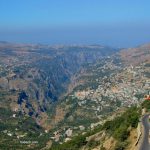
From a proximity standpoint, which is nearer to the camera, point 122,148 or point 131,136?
point 122,148

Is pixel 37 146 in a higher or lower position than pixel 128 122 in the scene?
lower

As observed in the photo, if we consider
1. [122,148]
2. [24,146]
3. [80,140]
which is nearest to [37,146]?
[24,146]

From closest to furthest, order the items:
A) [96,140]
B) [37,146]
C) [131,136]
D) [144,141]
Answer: [144,141], [131,136], [96,140], [37,146]

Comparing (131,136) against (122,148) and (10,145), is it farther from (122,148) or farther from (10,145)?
(10,145)

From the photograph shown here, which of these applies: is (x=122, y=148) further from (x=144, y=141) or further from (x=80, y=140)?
(x=80, y=140)

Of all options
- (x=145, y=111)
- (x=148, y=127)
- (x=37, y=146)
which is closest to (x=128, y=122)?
(x=148, y=127)

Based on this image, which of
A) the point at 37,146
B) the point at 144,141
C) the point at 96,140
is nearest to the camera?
the point at 144,141

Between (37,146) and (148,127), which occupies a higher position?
(148,127)

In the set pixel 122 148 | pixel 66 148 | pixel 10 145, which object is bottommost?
pixel 10 145

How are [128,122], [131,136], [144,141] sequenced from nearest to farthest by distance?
[144,141]
[131,136]
[128,122]
